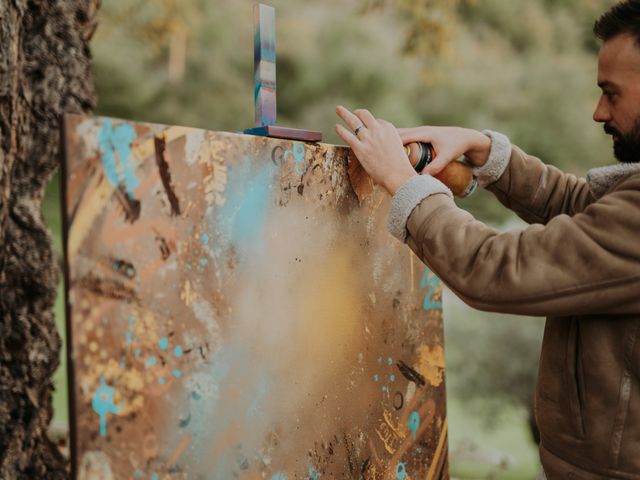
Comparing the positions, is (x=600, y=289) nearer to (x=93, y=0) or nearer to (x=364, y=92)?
(x=93, y=0)

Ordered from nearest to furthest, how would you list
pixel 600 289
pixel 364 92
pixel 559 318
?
pixel 600 289 → pixel 559 318 → pixel 364 92

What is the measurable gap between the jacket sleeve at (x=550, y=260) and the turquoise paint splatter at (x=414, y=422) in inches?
14.3

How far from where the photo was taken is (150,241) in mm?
839

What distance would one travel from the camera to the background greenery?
130 inches

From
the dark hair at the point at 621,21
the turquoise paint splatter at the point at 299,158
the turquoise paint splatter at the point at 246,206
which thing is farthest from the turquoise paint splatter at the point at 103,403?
the dark hair at the point at 621,21

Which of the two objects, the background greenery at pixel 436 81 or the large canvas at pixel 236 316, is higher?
the background greenery at pixel 436 81

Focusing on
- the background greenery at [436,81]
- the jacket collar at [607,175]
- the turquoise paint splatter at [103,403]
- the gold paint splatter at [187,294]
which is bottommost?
the turquoise paint splatter at [103,403]

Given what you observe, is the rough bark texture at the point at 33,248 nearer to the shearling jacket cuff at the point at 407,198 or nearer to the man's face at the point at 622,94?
the shearling jacket cuff at the point at 407,198

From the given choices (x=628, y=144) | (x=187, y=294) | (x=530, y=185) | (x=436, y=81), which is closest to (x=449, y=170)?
(x=530, y=185)

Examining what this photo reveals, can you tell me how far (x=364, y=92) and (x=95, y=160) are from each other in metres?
3.13

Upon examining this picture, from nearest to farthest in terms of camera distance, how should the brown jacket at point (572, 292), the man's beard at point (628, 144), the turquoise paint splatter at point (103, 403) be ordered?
the turquoise paint splatter at point (103, 403) → the brown jacket at point (572, 292) → the man's beard at point (628, 144)

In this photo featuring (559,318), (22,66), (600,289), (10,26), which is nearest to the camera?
(600,289)

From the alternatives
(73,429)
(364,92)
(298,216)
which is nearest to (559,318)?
(298,216)

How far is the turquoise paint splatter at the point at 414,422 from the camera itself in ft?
3.94
